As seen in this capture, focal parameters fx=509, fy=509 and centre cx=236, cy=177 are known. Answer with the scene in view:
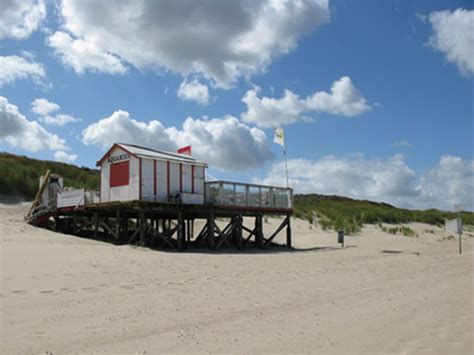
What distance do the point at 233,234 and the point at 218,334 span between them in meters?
18.1

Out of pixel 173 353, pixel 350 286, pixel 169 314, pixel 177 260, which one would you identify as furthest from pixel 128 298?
pixel 177 260

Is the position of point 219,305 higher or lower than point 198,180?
lower

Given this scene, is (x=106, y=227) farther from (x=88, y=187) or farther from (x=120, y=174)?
(x=88, y=187)

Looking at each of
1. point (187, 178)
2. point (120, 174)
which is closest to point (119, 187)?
point (120, 174)

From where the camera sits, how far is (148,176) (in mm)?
21375

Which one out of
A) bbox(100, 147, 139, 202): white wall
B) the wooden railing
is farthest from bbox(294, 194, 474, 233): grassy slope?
bbox(100, 147, 139, 202): white wall

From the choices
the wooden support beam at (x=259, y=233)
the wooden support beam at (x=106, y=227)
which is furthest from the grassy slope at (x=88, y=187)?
the wooden support beam at (x=259, y=233)

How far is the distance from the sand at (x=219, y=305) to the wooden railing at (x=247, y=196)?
685 cm

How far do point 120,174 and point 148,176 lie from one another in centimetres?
159

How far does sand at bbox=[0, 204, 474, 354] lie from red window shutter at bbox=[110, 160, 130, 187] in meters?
5.79

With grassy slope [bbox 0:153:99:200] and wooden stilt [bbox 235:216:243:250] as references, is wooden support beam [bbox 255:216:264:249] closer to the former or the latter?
wooden stilt [bbox 235:216:243:250]

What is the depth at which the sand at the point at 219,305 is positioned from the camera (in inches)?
265

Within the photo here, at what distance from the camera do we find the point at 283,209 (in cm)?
2627

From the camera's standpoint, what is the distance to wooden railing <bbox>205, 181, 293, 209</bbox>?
915 inches
